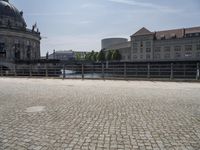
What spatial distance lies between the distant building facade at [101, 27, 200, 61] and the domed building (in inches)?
1720

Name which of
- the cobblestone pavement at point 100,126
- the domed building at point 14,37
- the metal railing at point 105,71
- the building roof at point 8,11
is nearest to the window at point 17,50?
the domed building at point 14,37

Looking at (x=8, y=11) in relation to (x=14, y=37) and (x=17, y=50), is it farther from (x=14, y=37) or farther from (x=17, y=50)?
(x=17, y=50)

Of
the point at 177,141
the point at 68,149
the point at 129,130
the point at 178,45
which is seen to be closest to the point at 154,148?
the point at 177,141

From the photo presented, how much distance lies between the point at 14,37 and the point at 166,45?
197 ft

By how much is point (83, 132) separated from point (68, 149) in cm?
87

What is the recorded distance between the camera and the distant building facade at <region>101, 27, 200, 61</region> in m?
85.8

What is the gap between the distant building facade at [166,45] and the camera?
85.8 m

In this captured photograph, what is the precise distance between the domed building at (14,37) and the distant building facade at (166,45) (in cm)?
4370

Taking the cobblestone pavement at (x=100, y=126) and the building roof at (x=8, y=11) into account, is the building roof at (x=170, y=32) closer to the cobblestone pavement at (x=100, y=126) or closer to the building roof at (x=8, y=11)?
the building roof at (x=8, y=11)

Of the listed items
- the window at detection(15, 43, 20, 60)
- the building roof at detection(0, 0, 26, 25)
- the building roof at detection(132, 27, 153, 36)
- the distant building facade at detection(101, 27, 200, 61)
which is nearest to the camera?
the window at detection(15, 43, 20, 60)

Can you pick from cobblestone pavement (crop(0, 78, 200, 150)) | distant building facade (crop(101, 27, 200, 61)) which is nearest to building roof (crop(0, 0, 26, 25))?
distant building facade (crop(101, 27, 200, 61))

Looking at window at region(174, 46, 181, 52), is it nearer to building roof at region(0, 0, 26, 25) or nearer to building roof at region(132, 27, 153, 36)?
building roof at region(132, 27, 153, 36)

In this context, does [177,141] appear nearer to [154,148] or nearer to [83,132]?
[154,148]

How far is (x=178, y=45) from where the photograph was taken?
88.9m
